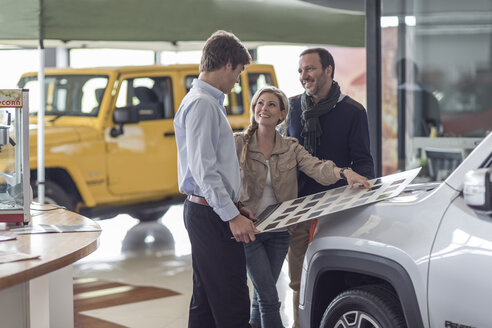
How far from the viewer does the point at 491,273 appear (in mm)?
2973

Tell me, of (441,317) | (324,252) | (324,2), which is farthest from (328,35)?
→ (441,317)

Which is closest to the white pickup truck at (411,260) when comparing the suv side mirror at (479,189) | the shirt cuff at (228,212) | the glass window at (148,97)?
the suv side mirror at (479,189)

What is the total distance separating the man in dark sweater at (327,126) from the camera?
456 cm

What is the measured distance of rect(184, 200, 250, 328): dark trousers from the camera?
12.4 feet

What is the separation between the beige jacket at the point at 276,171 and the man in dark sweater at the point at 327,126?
16 cm

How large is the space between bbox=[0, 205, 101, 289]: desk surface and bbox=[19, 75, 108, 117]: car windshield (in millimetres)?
4987

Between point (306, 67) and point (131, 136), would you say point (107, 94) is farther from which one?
point (306, 67)

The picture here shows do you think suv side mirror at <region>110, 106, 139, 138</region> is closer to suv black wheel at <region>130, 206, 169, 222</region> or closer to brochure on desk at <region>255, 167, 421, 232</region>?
suv black wheel at <region>130, 206, 169, 222</region>

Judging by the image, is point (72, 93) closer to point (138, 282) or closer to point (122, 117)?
point (122, 117)

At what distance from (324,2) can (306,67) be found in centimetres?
535

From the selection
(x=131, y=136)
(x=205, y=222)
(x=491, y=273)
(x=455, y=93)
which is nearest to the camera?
(x=491, y=273)

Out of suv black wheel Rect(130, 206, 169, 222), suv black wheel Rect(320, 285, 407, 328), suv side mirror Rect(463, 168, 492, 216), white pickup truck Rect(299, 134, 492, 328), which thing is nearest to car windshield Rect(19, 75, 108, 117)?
suv black wheel Rect(130, 206, 169, 222)

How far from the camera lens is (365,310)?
141 inches

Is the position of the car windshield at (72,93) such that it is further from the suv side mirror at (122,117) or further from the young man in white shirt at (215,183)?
the young man in white shirt at (215,183)
